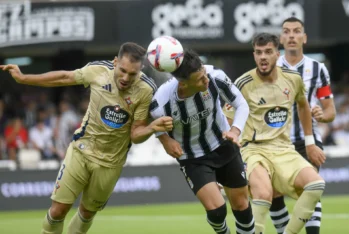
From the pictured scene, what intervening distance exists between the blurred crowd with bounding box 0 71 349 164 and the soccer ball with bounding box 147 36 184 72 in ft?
31.7

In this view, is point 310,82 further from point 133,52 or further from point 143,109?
point 133,52

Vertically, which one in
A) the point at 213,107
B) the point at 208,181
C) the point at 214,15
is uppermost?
the point at 213,107

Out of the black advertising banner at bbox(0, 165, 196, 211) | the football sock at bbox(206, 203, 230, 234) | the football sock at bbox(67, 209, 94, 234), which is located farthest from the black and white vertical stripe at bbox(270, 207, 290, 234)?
the black advertising banner at bbox(0, 165, 196, 211)

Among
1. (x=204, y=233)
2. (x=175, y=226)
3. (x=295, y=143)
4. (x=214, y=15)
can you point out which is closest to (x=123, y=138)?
(x=295, y=143)

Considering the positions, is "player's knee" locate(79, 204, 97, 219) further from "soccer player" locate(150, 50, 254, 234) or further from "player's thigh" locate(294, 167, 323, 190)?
"player's thigh" locate(294, 167, 323, 190)

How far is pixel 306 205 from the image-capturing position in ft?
28.9

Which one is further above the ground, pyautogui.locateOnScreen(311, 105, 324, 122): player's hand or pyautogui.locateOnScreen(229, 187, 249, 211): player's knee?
pyautogui.locateOnScreen(311, 105, 324, 122): player's hand

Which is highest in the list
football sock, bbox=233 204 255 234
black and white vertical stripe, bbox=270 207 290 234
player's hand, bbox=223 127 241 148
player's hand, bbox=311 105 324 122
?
player's hand, bbox=223 127 241 148

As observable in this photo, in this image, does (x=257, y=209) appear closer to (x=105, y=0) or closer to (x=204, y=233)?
(x=204, y=233)

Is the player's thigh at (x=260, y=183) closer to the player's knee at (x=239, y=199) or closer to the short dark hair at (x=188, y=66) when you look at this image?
the player's knee at (x=239, y=199)

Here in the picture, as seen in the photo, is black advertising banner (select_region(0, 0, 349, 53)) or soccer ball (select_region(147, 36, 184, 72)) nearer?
soccer ball (select_region(147, 36, 184, 72))

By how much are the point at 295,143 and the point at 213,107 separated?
6.41 ft

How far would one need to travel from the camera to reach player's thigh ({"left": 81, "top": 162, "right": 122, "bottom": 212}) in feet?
29.1

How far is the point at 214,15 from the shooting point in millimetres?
19703
